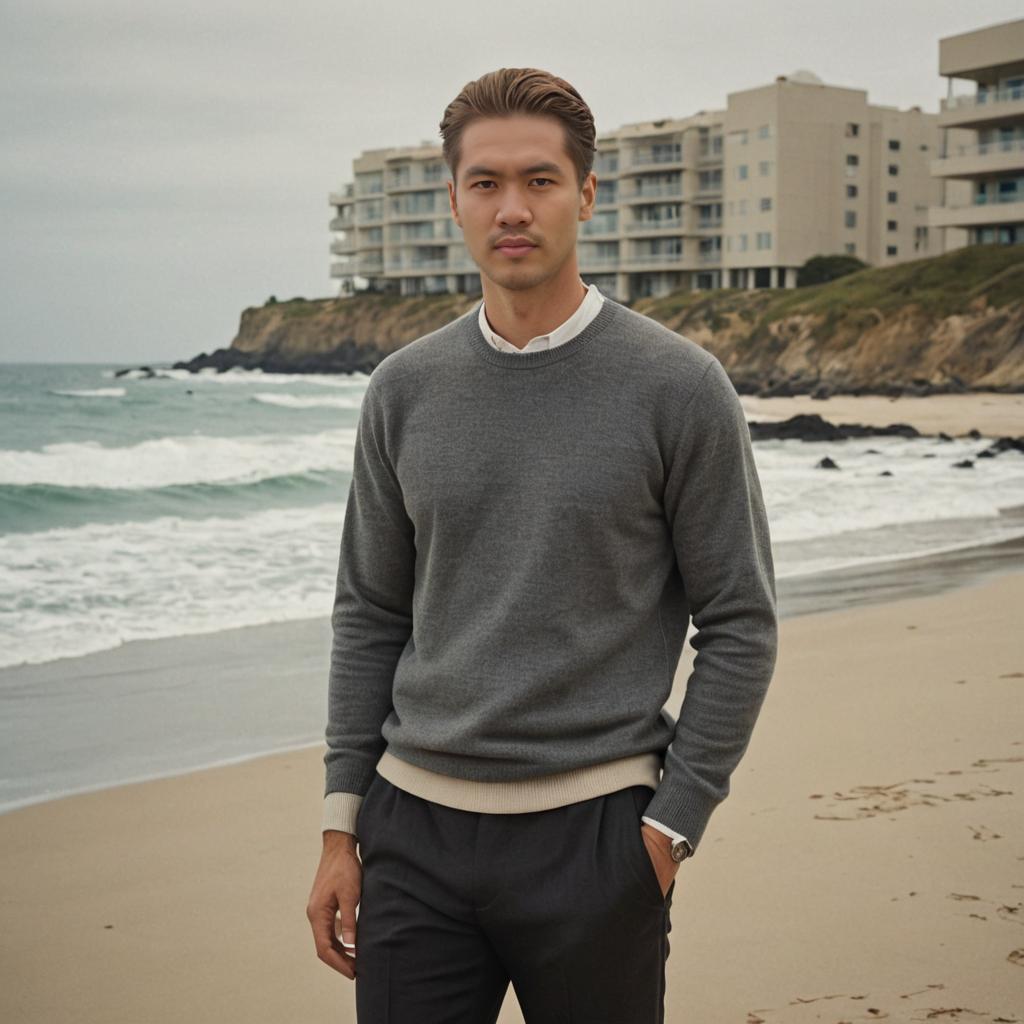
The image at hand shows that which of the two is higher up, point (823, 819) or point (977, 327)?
point (977, 327)

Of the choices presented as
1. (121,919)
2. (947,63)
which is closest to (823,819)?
(121,919)

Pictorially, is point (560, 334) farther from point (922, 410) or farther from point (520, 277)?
point (922, 410)

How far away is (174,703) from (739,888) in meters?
4.17

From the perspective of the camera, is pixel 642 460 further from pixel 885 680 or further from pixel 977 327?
pixel 977 327

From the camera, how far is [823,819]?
468 centimetres

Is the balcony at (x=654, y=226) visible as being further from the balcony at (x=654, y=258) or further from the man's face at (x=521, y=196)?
the man's face at (x=521, y=196)

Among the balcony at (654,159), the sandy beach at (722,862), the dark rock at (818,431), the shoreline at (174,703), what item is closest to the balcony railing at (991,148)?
the balcony at (654,159)

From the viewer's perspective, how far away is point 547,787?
199cm

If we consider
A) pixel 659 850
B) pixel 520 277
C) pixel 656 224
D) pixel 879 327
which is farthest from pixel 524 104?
pixel 656 224

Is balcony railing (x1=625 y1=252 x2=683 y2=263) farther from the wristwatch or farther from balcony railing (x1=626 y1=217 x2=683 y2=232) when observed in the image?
the wristwatch

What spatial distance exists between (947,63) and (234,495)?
44548 millimetres

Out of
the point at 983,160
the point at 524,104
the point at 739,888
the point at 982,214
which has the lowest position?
the point at 739,888

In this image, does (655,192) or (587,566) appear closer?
(587,566)

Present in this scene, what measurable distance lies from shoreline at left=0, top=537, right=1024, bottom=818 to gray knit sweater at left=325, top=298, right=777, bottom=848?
414 centimetres
